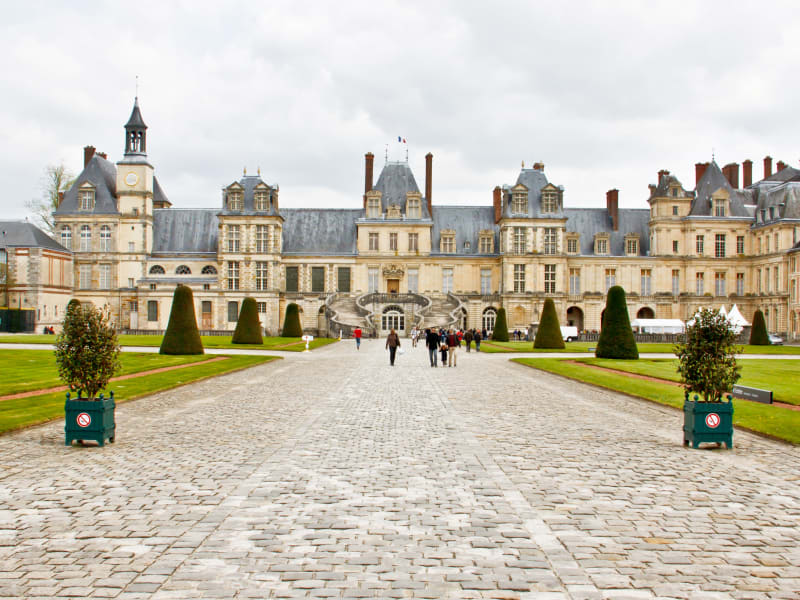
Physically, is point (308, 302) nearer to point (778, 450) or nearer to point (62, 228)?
point (62, 228)

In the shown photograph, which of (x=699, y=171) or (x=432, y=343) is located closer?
(x=432, y=343)

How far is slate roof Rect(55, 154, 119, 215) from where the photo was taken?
191 ft

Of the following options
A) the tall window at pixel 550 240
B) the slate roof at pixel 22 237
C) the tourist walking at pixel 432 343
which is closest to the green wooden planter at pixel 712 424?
the tourist walking at pixel 432 343

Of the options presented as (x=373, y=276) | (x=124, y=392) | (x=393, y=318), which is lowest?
(x=124, y=392)

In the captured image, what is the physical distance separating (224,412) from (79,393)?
3338 mm

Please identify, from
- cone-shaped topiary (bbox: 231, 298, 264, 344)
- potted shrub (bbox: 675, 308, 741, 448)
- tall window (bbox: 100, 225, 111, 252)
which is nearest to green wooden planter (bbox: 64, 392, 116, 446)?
potted shrub (bbox: 675, 308, 741, 448)

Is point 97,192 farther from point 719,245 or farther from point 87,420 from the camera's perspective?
point 87,420

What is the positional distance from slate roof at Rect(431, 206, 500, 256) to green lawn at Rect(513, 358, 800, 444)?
1397 inches

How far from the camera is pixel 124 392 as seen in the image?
50.5 ft

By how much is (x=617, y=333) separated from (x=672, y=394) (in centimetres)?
1238

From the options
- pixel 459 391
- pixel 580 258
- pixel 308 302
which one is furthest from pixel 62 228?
pixel 459 391

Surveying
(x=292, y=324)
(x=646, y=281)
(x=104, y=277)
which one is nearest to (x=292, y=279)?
(x=292, y=324)

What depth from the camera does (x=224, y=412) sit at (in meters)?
13.1

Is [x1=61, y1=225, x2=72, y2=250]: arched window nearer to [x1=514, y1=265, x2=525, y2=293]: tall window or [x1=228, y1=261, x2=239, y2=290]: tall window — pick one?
[x1=228, y1=261, x2=239, y2=290]: tall window
